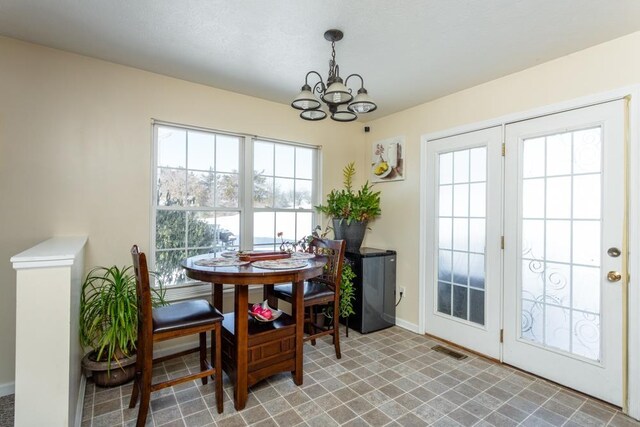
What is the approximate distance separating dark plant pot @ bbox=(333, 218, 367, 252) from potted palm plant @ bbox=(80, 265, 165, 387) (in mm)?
2028

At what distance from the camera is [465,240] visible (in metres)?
3.02

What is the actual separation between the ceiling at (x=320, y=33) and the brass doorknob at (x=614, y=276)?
5.15ft

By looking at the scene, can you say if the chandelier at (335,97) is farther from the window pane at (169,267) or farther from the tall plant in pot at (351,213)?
the window pane at (169,267)

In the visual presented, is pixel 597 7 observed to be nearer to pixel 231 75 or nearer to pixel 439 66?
pixel 439 66

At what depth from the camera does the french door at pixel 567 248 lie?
2121 millimetres

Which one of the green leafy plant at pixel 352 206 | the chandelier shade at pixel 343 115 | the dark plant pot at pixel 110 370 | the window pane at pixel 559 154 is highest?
the chandelier shade at pixel 343 115

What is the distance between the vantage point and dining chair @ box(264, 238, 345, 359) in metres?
2.73

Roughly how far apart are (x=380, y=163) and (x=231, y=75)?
1.95m

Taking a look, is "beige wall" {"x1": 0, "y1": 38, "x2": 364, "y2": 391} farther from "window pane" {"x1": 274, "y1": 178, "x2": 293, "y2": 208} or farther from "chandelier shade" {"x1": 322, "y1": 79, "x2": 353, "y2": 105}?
"chandelier shade" {"x1": 322, "y1": 79, "x2": 353, "y2": 105}

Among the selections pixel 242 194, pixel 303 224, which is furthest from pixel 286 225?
pixel 242 194

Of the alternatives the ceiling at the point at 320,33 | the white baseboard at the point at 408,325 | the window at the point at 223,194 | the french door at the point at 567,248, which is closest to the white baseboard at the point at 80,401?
the window at the point at 223,194

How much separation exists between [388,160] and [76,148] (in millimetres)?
3003

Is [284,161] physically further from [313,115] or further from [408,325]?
[408,325]

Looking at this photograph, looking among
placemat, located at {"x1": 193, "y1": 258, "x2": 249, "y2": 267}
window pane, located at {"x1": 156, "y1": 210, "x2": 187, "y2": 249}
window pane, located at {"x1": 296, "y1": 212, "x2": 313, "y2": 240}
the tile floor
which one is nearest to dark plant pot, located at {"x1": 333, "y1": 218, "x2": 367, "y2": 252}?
window pane, located at {"x1": 296, "y1": 212, "x2": 313, "y2": 240}
